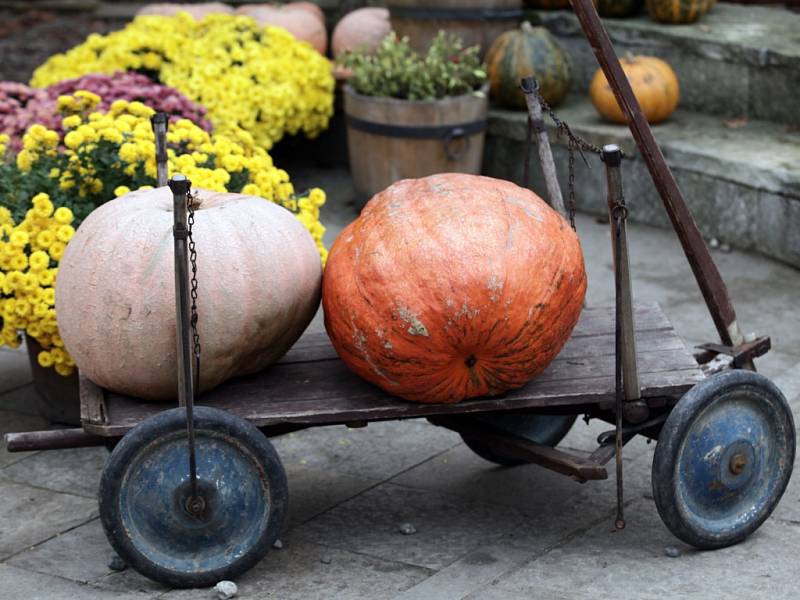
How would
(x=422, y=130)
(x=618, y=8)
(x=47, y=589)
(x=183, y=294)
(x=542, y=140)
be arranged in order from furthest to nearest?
(x=618, y=8) → (x=422, y=130) → (x=542, y=140) → (x=47, y=589) → (x=183, y=294)

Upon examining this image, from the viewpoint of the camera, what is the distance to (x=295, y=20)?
28.5 ft

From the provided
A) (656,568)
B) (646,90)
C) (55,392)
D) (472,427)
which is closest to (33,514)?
(55,392)

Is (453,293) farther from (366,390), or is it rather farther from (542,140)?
(542,140)

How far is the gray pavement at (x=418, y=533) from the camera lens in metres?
3.65

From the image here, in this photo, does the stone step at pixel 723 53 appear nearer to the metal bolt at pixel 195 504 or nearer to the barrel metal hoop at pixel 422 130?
the barrel metal hoop at pixel 422 130

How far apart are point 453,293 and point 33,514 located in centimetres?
166

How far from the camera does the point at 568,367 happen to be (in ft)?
12.8

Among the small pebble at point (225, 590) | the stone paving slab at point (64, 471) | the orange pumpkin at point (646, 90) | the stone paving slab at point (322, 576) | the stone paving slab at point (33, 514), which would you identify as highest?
the orange pumpkin at point (646, 90)

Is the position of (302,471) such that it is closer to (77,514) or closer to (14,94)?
(77,514)

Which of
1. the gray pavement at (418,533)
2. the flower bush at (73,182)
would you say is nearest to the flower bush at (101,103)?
the flower bush at (73,182)

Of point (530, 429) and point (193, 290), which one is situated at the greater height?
point (193, 290)

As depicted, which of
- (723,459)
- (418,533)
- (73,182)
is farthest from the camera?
(73,182)

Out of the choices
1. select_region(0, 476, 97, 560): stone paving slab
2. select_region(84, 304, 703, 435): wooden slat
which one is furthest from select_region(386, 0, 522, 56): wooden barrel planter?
select_region(0, 476, 97, 560): stone paving slab

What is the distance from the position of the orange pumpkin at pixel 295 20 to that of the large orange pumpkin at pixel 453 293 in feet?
17.0
